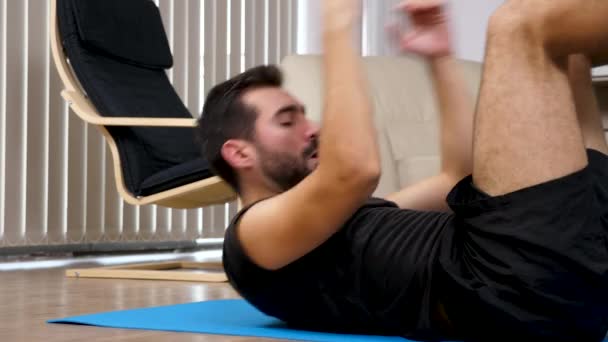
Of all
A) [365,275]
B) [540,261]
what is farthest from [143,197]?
[540,261]

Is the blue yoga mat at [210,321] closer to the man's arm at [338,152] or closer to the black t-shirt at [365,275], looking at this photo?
the black t-shirt at [365,275]

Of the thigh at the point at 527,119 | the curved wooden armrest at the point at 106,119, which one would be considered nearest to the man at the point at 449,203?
the thigh at the point at 527,119

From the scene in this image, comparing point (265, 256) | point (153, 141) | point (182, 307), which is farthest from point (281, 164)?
point (153, 141)

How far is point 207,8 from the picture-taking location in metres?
5.29

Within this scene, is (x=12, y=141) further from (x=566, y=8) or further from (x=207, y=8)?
(x=566, y=8)

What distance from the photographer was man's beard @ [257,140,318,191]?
6.04ft

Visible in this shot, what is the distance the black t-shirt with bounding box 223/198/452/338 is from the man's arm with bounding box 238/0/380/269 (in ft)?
0.34

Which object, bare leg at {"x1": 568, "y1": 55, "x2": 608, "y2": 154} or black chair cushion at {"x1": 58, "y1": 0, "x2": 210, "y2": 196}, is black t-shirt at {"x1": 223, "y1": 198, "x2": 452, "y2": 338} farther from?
black chair cushion at {"x1": 58, "y1": 0, "x2": 210, "y2": 196}

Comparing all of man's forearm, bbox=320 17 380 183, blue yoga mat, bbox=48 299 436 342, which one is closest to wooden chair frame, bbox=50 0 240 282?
blue yoga mat, bbox=48 299 436 342

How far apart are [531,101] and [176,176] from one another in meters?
2.26

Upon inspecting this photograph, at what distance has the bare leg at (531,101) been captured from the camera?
4.97 ft

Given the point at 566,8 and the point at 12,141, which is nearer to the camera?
the point at 566,8

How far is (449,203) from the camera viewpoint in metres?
1.67

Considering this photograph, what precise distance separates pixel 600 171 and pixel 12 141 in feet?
11.3
